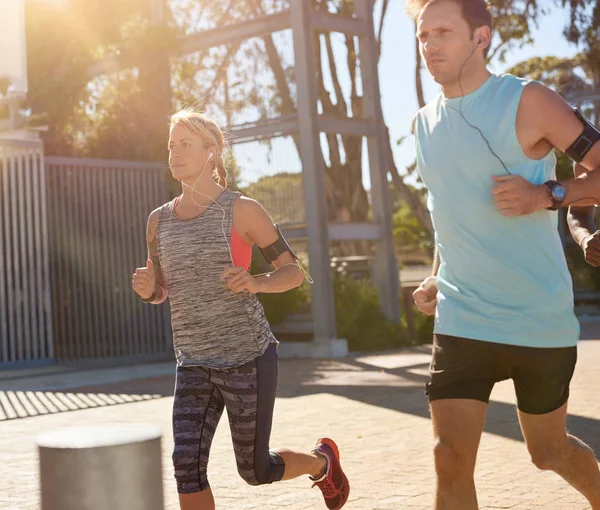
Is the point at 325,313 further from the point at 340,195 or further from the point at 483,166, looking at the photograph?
the point at 483,166

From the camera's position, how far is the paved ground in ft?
21.0

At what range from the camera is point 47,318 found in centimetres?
1588

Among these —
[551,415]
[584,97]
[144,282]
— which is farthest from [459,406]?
[584,97]

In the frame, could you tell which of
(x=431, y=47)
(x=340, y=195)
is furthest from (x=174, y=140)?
(x=340, y=195)

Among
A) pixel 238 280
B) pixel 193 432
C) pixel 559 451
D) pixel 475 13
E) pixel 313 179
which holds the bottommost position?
pixel 559 451

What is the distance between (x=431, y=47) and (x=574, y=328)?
1.10m

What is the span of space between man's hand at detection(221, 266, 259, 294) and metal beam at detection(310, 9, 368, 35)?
12.9m

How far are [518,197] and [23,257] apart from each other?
12.9 metres

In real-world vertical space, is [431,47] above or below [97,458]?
above

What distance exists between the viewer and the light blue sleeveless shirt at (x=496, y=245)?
3.92 metres

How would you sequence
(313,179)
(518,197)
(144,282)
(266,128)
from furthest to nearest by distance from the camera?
(266,128)
(313,179)
(144,282)
(518,197)

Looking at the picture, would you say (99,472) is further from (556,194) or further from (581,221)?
(581,221)

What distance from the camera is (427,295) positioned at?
430cm

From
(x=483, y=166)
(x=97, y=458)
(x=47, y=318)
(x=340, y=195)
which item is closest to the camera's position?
(x=97, y=458)
